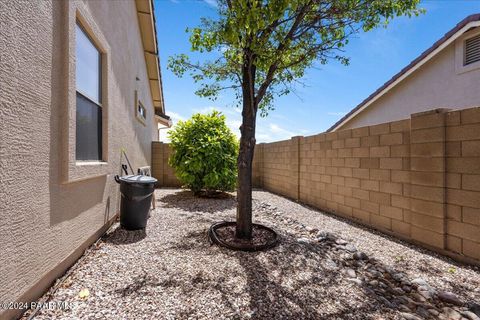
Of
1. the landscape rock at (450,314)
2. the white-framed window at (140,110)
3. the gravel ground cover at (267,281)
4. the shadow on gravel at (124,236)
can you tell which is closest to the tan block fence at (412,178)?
the gravel ground cover at (267,281)

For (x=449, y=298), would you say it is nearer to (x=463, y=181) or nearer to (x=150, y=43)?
(x=463, y=181)

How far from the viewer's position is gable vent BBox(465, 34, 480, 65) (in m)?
6.49

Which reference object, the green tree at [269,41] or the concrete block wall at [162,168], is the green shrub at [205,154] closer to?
the concrete block wall at [162,168]

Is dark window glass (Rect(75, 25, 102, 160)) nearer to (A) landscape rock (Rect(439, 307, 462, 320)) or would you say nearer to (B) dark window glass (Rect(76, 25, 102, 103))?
(B) dark window glass (Rect(76, 25, 102, 103))

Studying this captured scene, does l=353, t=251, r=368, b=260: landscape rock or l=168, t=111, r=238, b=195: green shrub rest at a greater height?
l=168, t=111, r=238, b=195: green shrub

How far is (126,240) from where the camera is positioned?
364 cm

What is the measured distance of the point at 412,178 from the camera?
3.69 meters

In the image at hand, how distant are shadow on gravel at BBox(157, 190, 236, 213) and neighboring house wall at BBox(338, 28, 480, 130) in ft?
23.7

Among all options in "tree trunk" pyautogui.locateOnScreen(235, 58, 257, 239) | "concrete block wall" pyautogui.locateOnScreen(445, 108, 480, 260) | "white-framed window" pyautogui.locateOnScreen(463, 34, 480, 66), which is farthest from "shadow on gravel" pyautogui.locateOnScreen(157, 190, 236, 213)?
"white-framed window" pyautogui.locateOnScreen(463, 34, 480, 66)

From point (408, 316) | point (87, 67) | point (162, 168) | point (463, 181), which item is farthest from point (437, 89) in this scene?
point (162, 168)

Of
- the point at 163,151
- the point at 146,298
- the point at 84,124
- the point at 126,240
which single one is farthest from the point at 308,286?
the point at 163,151

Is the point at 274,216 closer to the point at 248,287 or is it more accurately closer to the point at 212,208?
the point at 212,208

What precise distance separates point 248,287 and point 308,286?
0.64m

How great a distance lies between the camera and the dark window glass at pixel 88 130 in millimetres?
3012
